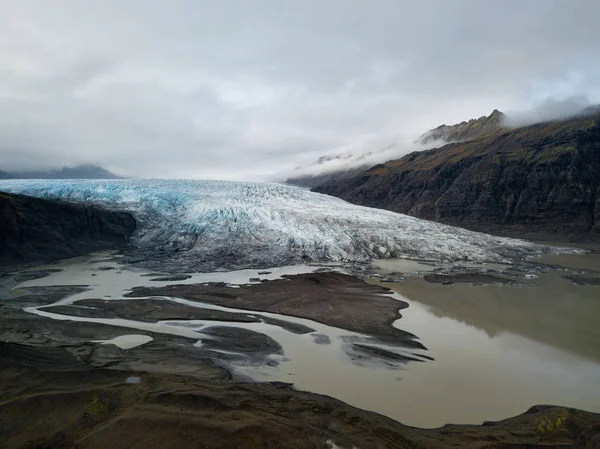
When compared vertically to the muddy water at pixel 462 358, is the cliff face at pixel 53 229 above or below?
above

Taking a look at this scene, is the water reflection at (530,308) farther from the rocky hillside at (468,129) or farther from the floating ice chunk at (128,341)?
the rocky hillside at (468,129)

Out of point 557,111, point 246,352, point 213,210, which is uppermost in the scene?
point 557,111

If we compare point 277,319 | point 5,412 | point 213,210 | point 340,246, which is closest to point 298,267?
point 340,246

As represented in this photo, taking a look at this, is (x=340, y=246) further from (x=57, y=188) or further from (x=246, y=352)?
(x=57, y=188)

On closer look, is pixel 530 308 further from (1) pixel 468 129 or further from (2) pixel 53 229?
(1) pixel 468 129

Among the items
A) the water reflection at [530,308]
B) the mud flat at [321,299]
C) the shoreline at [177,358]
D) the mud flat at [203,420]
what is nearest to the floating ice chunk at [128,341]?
the shoreline at [177,358]

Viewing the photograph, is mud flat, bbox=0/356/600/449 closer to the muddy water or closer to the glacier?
the muddy water
